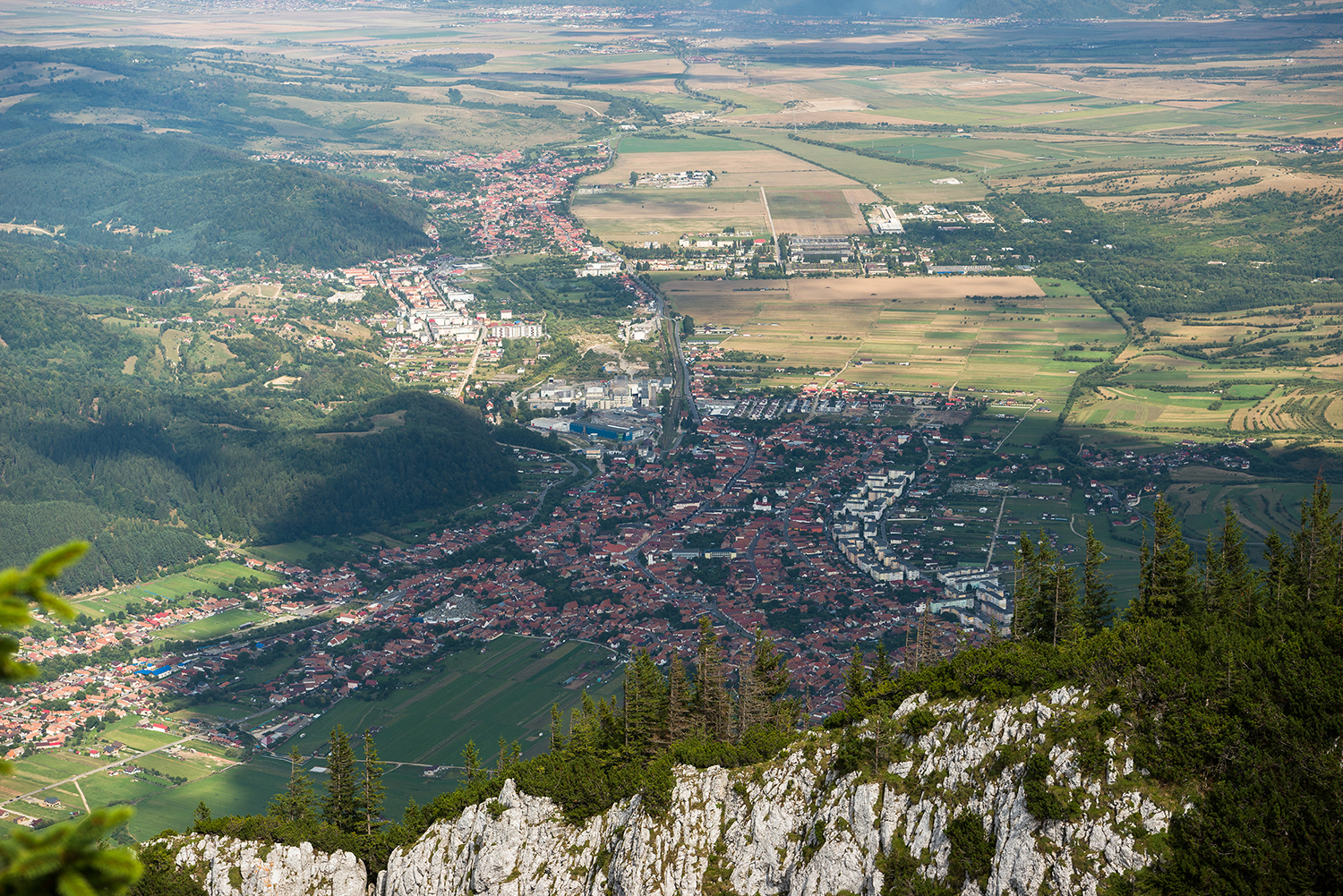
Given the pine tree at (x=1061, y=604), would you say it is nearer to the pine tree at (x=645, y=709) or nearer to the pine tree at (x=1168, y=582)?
the pine tree at (x=1168, y=582)

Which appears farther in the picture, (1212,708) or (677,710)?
(677,710)

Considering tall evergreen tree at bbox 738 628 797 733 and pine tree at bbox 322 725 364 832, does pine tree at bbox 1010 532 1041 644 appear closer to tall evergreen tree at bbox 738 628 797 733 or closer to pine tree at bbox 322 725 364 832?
tall evergreen tree at bbox 738 628 797 733

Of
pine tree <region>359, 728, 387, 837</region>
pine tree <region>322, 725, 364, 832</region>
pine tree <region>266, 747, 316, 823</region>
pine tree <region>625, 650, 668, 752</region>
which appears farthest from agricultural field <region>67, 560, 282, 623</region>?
pine tree <region>625, 650, 668, 752</region>

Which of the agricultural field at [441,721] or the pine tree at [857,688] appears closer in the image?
the pine tree at [857,688]

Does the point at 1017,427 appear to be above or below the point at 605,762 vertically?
below

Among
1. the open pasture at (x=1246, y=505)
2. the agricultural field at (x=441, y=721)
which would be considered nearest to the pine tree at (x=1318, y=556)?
the agricultural field at (x=441, y=721)

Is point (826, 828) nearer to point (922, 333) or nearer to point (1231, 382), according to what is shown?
point (1231, 382)

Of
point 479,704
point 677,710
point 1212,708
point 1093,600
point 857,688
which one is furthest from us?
point 479,704

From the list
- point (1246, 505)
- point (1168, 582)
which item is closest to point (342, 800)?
point (1168, 582)
